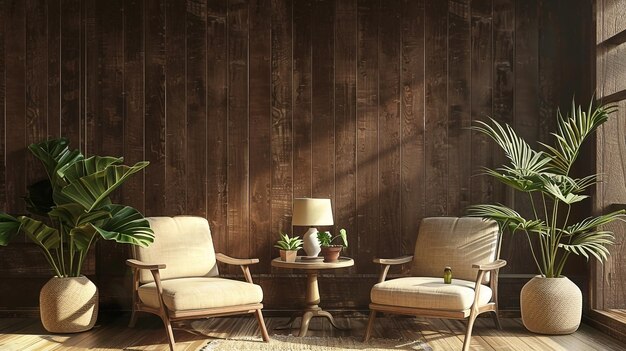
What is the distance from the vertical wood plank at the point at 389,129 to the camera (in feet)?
19.2

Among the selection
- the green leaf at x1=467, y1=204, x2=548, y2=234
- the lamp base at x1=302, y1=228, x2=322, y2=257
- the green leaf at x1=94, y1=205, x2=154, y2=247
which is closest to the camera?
the green leaf at x1=94, y1=205, x2=154, y2=247

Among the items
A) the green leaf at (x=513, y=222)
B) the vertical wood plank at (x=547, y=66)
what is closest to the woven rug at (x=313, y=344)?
the green leaf at (x=513, y=222)

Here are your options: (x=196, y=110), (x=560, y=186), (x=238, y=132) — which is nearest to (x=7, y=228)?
(x=196, y=110)

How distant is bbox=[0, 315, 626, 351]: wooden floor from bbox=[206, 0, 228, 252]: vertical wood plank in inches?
33.0

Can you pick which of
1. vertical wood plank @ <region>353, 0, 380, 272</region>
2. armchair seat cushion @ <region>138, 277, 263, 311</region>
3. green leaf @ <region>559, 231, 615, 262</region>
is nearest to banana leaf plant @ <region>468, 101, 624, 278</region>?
green leaf @ <region>559, 231, 615, 262</region>

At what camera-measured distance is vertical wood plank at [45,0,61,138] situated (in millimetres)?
5840

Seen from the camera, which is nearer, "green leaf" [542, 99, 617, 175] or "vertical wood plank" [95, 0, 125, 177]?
"green leaf" [542, 99, 617, 175]

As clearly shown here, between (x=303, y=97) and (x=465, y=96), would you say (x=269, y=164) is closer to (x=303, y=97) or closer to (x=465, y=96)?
(x=303, y=97)

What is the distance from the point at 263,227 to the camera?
Result: 5.84 m

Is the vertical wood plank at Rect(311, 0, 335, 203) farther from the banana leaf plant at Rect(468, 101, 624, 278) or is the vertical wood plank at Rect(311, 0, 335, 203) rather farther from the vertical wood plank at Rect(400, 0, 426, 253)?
the banana leaf plant at Rect(468, 101, 624, 278)

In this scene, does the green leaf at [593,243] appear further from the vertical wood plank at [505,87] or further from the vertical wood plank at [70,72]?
the vertical wood plank at [70,72]

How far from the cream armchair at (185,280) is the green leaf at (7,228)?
89cm

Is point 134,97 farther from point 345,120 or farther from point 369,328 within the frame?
point 369,328

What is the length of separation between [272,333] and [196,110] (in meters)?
1.99
